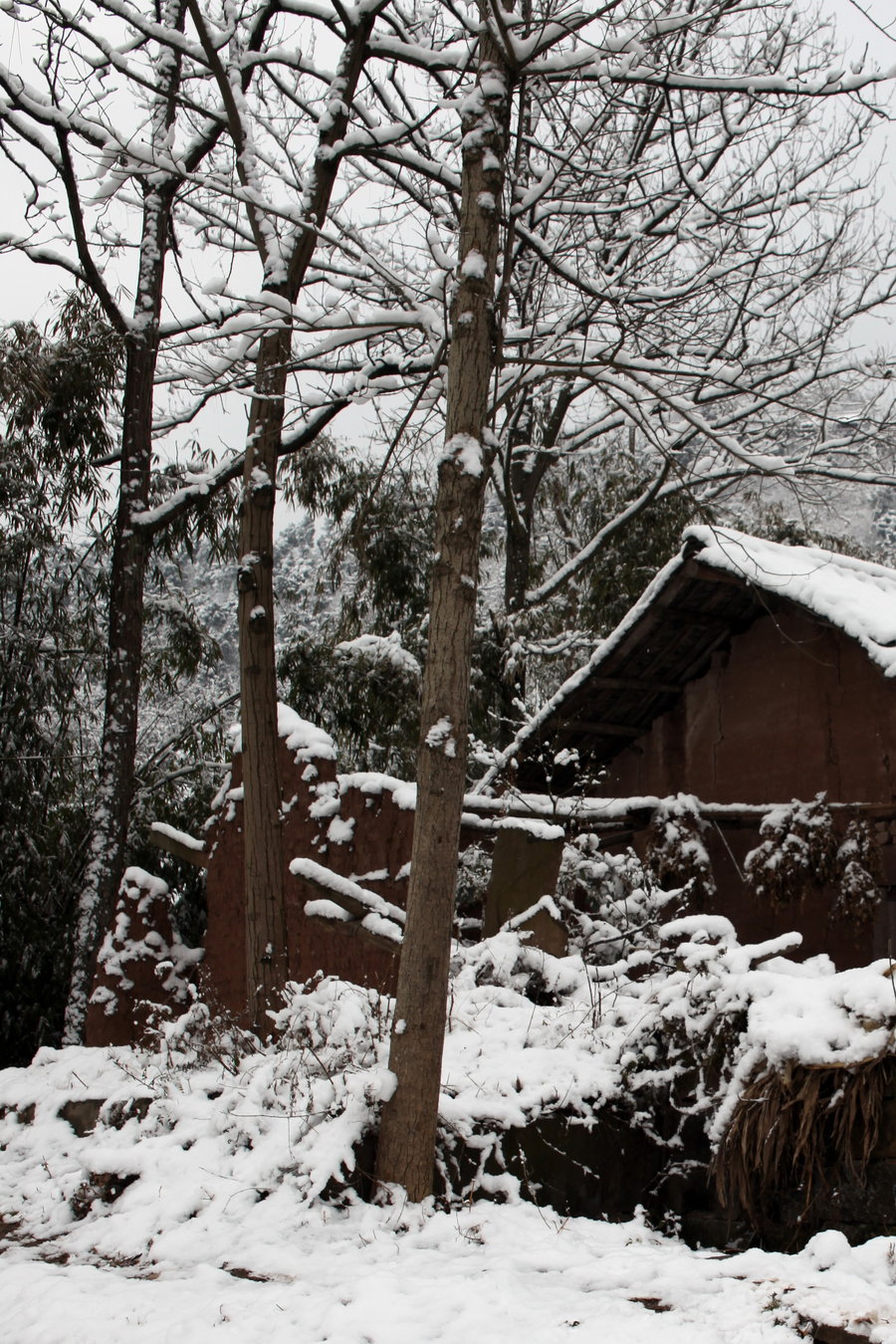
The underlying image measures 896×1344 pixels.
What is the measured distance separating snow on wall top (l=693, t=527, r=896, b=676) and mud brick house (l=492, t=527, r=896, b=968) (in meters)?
0.02

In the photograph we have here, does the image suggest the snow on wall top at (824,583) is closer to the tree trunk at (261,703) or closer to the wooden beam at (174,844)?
the tree trunk at (261,703)

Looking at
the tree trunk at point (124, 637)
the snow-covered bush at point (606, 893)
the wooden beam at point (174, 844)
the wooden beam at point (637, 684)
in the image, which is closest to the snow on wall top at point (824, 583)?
the wooden beam at point (637, 684)

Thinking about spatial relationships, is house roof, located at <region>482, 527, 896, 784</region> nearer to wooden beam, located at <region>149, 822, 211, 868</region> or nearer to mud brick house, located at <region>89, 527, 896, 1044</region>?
mud brick house, located at <region>89, 527, 896, 1044</region>

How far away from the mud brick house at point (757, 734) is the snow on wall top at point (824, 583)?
0.05ft

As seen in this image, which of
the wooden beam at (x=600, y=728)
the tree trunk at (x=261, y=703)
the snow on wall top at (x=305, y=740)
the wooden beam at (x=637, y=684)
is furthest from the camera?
the wooden beam at (x=600, y=728)

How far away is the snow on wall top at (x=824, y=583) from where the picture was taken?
23.6 ft

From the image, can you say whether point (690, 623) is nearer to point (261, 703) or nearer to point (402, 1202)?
point (261, 703)

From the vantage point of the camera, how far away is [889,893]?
794 cm

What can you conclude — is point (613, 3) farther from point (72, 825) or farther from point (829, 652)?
point (72, 825)

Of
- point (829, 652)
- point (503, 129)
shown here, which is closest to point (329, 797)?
point (829, 652)

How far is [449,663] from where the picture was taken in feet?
15.0

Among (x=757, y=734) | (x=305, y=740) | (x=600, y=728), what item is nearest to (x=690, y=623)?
(x=757, y=734)

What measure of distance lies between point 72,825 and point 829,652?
830 centimetres

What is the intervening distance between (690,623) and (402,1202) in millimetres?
5816
